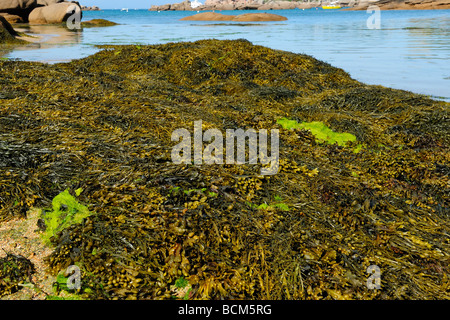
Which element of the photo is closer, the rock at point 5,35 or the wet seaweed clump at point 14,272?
the wet seaweed clump at point 14,272

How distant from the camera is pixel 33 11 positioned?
29.6 meters

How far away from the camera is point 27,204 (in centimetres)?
330

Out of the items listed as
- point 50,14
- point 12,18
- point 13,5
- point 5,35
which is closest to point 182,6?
point 50,14

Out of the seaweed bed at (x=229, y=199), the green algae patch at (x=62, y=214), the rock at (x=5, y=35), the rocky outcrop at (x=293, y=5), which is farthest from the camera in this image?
the rocky outcrop at (x=293, y=5)

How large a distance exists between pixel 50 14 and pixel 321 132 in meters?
32.9

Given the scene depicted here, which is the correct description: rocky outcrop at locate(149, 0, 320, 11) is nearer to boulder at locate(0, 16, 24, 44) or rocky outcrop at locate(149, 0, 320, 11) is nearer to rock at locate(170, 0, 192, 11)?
rock at locate(170, 0, 192, 11)

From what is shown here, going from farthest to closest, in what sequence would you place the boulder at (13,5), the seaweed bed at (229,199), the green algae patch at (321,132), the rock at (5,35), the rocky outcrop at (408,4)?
the rocky outcrop at (408,4), the boulder at (13,5), the rock at (5,35), the green algae patch at (321,132), the seaweed bed at (229,199)

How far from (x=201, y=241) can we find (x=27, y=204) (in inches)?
77.6

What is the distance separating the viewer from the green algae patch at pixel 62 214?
119 inches

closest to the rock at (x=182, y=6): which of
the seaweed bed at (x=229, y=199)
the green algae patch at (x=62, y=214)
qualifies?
the seaweed bed at (x=229, y=199)

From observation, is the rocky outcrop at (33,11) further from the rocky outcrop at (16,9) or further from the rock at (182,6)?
the rock at (182,6)

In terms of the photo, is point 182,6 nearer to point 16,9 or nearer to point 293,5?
point 293,5

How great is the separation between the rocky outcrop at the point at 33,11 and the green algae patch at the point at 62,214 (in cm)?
3243
